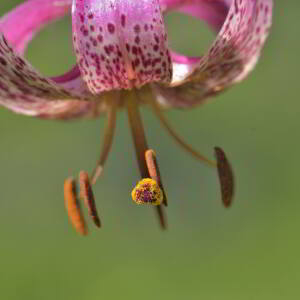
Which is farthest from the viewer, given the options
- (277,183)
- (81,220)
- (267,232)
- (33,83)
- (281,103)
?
(281,103)

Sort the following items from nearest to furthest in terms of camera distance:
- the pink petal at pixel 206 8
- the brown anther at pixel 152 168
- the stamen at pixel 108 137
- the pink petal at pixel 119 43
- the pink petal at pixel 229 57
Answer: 1. the pink petal at pixel 119 43
2. the pink petal at pixel 229 57
3. the brown anther at pixel 152 168
4. the pink petal at pixel 206 8
5. the stamen at pixel 108 137

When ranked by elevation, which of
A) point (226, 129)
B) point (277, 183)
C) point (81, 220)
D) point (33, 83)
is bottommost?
point (81, 220)

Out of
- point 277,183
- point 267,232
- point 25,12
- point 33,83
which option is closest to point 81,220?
point 33,83

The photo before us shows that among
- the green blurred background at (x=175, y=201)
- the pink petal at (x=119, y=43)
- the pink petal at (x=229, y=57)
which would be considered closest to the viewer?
the pink petal at (x=119, y=43)

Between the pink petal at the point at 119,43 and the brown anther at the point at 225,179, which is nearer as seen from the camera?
the pink petal at the point at 119,43

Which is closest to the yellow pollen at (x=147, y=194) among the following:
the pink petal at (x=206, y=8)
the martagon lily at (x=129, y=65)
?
the martagon lily at (x=129, y=65)

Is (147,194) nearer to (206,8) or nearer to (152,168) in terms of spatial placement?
(152,168)

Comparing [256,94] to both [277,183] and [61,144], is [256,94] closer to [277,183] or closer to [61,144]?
[277,183]

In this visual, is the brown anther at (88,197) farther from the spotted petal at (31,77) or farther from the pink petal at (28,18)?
the pink petal at (28,18)
